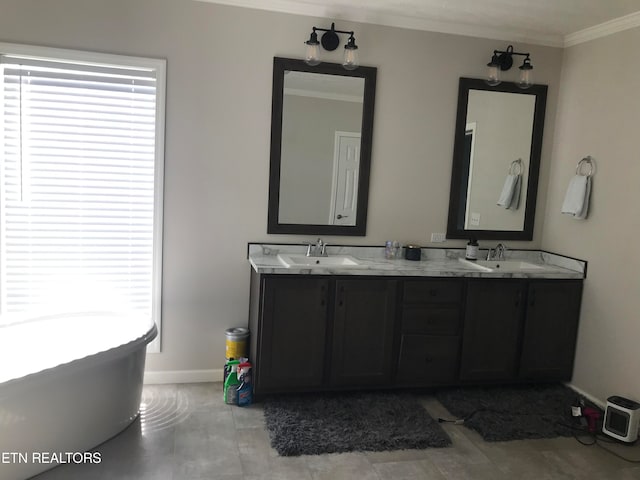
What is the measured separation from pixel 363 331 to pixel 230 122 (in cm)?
168

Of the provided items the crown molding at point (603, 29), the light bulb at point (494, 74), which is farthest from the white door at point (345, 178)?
the crown molding at point (603, 29)

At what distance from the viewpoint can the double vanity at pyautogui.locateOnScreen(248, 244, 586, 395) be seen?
10.8ft

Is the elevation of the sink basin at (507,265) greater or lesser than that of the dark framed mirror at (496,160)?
lesser

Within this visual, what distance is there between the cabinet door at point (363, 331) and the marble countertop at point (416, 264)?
105 mm

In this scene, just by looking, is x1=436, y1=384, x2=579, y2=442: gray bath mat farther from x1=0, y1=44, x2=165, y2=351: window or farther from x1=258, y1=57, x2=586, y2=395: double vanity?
x1=0, y1=44, x2=165, y2=351: window

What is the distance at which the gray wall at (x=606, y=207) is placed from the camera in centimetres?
338

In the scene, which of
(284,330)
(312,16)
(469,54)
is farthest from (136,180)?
(469,54)

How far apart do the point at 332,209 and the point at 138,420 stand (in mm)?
1889

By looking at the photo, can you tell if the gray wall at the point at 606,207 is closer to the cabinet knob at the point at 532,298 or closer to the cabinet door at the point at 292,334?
the cabinet knob at the point at 532,298

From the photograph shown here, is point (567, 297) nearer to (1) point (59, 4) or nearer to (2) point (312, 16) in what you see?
(2) point (312, 16)

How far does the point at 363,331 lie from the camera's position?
3.43 meters

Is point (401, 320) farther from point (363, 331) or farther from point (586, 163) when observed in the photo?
point (586, 163)

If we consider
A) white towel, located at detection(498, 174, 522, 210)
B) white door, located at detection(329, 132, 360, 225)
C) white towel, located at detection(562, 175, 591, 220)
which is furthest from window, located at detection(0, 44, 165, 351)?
white towel, located at detection(562, 175, 591, 220)

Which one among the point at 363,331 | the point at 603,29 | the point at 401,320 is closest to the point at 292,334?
the point at 363,331
